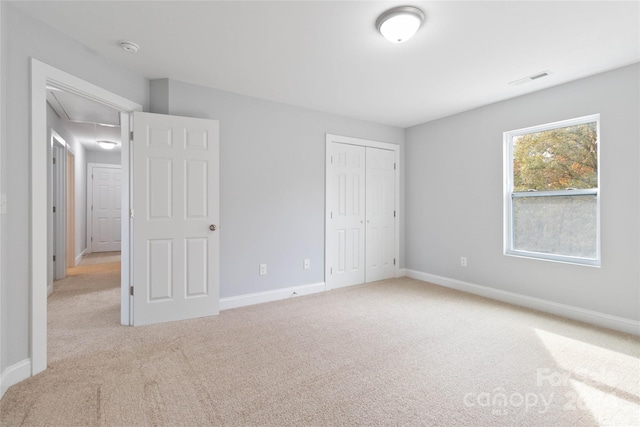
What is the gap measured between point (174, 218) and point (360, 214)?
258 cm

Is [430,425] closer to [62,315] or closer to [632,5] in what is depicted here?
[632,5]

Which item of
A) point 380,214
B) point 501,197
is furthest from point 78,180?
point 501,197

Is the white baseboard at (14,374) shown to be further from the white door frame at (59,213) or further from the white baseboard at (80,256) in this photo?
the white baseboard at (80,256)

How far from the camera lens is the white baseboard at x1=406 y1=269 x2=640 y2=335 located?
111 inches

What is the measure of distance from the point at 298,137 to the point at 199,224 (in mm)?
1704

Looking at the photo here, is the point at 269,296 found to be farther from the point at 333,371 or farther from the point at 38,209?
the point at 38,209

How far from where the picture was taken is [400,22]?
2051 mm

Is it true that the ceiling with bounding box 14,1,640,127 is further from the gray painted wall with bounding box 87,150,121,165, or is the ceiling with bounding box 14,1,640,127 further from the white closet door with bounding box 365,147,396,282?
the gray painted wall with bounding box 87,150,121,165

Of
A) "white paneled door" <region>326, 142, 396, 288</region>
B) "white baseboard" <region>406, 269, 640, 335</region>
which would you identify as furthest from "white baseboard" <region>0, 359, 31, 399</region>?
"white baseboard" <region>406, 269, 640, 335</region>

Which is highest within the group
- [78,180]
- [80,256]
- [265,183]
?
[78,180]

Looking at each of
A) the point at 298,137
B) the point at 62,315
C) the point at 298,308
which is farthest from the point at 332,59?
the point at 62,315

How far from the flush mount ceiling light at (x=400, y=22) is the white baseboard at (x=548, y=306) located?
317cm

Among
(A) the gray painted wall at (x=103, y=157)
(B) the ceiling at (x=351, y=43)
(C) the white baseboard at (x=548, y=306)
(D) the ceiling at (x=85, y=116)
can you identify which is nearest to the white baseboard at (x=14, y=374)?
(B) the ceiling at (x=351, y=43)

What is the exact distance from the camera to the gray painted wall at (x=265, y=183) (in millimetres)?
3412
